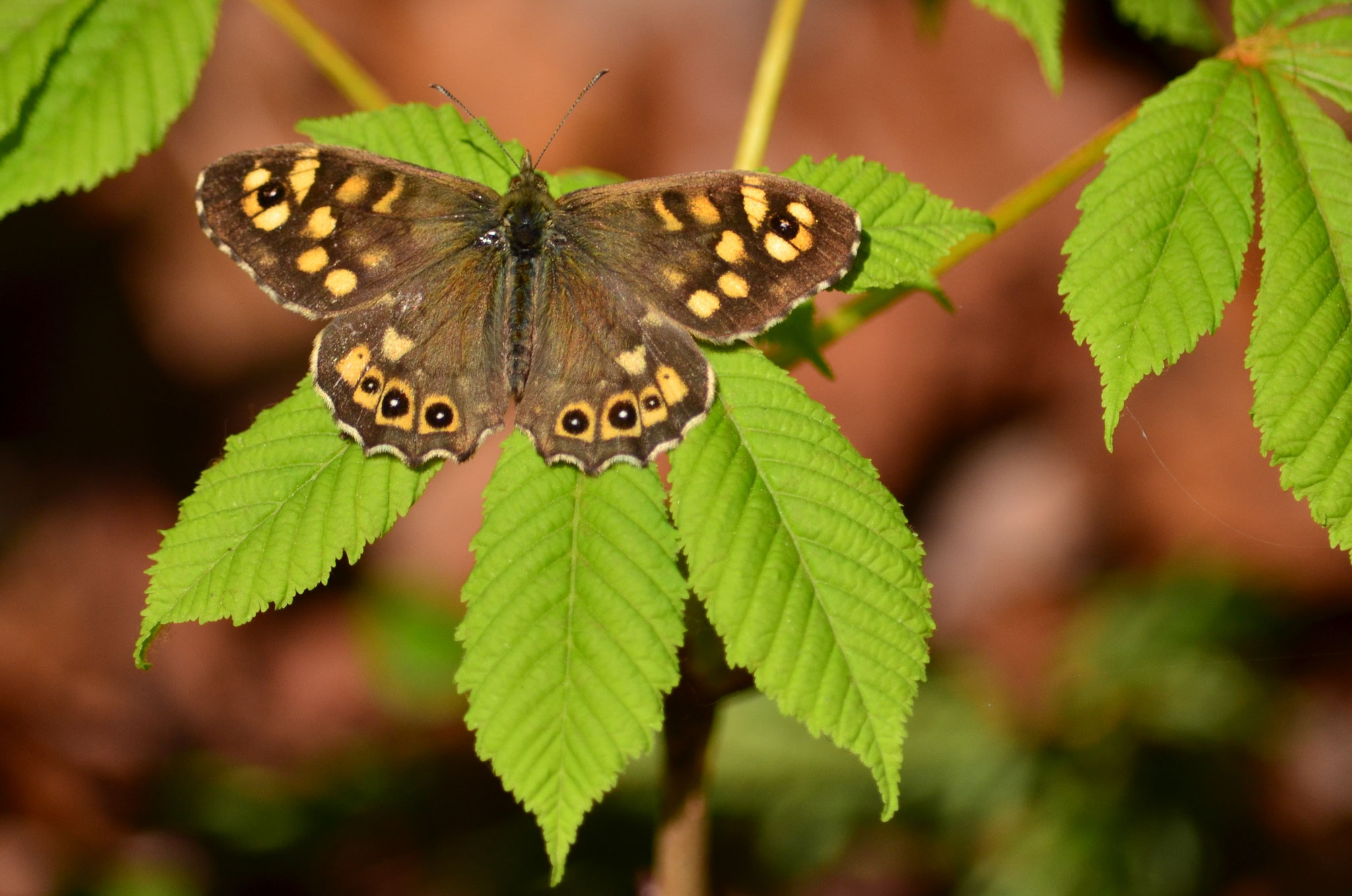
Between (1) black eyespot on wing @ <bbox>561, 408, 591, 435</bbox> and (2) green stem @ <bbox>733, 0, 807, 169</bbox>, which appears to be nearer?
(1) black eyespot on wing @ <bbox>561, 408, 591, 435</bbox>

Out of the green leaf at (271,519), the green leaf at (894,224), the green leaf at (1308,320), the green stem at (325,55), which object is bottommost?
the green leaf at (271,519)

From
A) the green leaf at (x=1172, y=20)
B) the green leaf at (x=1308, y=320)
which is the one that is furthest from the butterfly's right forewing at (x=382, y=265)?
the green leaf at (x=1172, y=20)

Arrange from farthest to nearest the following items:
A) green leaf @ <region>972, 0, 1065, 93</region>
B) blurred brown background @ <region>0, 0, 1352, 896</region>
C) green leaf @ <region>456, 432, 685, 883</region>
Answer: blurred brown background @ <region>0, 0, 1352, 896</region> → green leaf @ <region>972, 0, 1065, 93</region> → green leaf @ <region>456, 432, 685, 883</region>

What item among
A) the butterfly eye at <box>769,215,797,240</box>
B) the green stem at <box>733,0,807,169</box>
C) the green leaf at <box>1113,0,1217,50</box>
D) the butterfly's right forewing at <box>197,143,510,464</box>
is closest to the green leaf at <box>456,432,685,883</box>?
the butterfly's right forewing at <box>197,143,510,464</box>

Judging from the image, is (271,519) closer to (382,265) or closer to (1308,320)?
(382,265)

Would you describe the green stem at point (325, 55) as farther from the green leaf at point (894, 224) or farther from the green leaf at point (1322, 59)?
the green leaf at point (1322, 59)

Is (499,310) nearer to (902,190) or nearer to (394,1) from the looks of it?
(902,190)

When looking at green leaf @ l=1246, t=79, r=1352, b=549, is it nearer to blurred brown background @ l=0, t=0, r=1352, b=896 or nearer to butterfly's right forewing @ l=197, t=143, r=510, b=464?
butterfly's right forewing @ l=197, t=143, r=510, b=464
